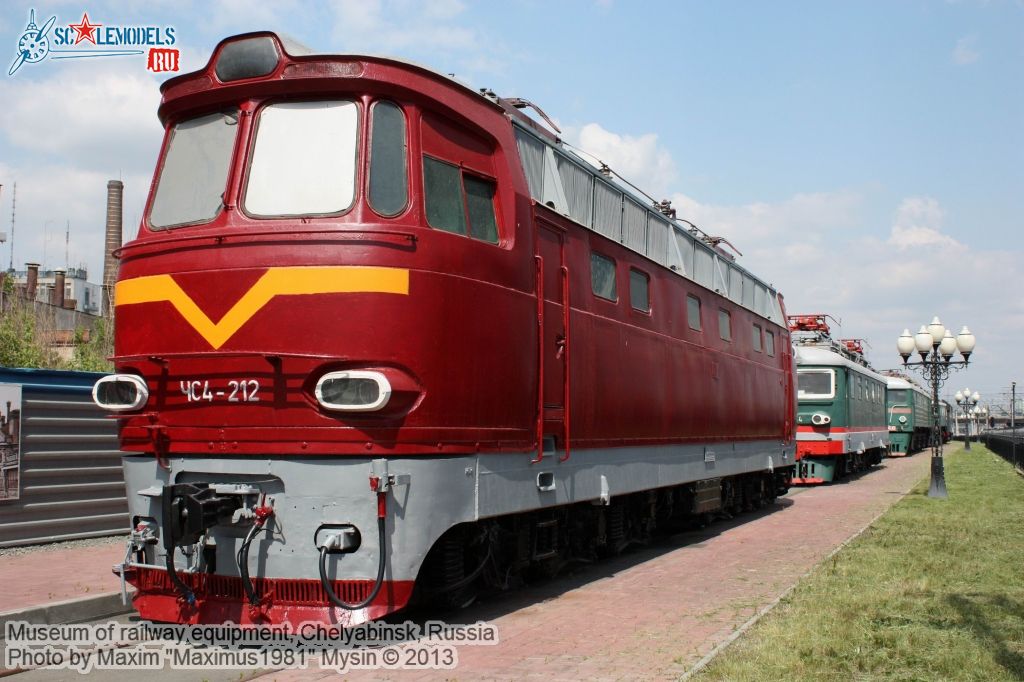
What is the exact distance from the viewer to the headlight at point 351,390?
265 inches

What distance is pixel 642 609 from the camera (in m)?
8.72

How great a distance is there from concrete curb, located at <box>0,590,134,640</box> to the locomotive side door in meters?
3.79

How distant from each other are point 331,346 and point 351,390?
33 centimetres

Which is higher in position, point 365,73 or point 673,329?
point 365,73

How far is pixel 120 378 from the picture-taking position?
24.1 ft

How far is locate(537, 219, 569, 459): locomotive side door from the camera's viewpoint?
8.66 metres

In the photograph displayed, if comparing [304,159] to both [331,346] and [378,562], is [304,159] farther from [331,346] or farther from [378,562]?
[378,562]

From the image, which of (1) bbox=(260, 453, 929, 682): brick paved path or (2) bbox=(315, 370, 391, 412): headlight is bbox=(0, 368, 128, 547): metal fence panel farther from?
(2) bbox=(315, 370, 391, 412): headlight

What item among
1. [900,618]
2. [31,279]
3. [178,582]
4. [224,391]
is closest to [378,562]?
[178,582]

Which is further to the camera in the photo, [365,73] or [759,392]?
[759,392]

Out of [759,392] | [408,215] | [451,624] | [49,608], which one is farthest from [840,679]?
[759,392]

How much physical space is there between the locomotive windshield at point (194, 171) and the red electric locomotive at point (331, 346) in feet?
0.06

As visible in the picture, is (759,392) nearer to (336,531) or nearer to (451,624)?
(451,624)

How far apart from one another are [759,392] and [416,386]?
1073cm
